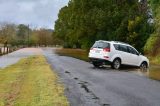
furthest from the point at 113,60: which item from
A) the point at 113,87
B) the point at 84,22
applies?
the point at 84,22

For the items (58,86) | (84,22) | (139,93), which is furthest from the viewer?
(84,22)

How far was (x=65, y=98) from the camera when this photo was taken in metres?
13.6

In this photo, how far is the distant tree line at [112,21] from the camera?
51.1 meters

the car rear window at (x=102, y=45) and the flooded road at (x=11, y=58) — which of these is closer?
the car rear window at (x=102, y=45)

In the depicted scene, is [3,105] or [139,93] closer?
[3,105]

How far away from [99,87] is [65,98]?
374 cm

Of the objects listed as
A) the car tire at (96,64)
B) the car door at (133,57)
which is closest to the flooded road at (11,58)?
the car tire at (96,64)

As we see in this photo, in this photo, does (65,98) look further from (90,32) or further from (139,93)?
(90,32)

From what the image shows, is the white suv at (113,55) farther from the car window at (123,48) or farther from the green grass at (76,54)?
the green grass at (76,54)

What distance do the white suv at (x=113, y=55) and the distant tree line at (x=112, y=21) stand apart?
2075cm

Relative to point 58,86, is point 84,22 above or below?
above

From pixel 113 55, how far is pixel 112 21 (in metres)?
27.7

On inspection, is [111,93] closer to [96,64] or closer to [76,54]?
[96,64]

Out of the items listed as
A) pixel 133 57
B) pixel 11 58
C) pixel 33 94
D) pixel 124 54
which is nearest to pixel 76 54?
pixel 11 58
